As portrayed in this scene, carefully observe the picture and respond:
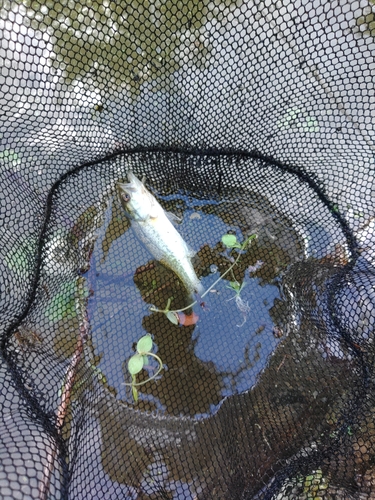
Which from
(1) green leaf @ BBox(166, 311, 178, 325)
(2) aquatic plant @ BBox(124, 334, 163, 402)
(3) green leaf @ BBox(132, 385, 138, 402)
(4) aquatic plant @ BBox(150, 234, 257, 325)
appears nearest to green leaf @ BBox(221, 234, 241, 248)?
(4) aquatic plant @ BBox(150, 234, 257, 325)

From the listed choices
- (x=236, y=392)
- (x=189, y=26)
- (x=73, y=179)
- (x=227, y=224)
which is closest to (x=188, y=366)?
(x=236, y=392)

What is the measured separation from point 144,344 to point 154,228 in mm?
809

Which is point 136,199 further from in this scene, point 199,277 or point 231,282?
point 231,282

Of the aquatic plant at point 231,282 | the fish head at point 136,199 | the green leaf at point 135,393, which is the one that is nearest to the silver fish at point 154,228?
the fish head at point 136,199

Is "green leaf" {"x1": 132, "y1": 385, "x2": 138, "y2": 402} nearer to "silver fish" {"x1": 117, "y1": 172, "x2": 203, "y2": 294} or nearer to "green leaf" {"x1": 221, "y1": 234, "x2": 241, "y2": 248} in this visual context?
"silver fish" {"x1": 117, "y1": 172, "x2": 203, "y2": 294}

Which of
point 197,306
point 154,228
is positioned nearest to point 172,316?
point 197,306

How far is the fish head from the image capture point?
2.52 m

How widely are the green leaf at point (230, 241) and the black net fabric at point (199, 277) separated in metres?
0.01

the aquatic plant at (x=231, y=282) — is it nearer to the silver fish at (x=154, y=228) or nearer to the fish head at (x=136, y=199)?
the silver fish at (x=154, y=228)

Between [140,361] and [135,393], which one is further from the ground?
[140,361]

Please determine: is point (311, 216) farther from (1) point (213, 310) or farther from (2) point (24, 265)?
A: (2) point (24, 265)

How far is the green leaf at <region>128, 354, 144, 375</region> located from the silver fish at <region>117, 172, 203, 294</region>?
608 mm

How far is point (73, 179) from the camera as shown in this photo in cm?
300

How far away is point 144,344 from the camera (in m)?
2.81
